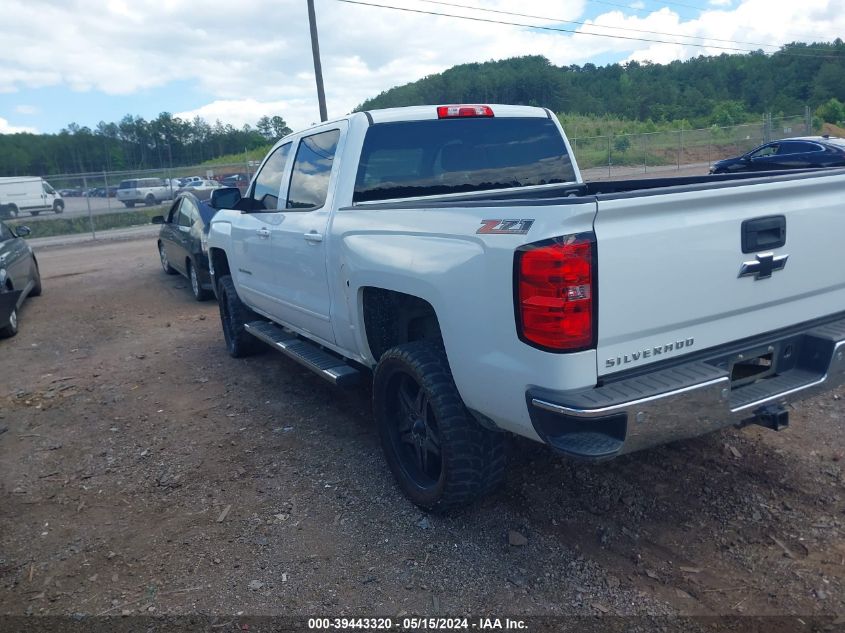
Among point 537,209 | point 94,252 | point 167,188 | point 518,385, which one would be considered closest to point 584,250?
point 537,209

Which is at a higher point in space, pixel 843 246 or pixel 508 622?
pixel 843 246

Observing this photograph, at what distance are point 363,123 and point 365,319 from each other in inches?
50.2

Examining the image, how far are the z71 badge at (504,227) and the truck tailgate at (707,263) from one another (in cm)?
27

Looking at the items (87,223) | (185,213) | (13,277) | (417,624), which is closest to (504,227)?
(417,624)

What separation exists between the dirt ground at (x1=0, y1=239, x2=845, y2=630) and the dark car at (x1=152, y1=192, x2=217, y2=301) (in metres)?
Answer: 4.37

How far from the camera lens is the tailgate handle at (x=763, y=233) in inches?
115

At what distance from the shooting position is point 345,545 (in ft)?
11.2

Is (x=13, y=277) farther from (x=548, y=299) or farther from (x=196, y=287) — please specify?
(x=548, y=299)

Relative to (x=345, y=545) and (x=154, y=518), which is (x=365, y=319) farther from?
(x=154, y=518)

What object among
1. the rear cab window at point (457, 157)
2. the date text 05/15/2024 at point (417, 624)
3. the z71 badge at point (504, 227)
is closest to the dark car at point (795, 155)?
the rear cab window at point (457, 157)

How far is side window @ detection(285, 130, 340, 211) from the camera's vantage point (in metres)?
4.53

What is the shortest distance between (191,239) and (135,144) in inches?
2475

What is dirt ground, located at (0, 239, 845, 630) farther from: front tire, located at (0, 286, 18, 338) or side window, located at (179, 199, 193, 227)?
side window, located at (179, 199, 193, 227)

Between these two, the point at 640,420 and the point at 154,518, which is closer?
the point at 640,420
